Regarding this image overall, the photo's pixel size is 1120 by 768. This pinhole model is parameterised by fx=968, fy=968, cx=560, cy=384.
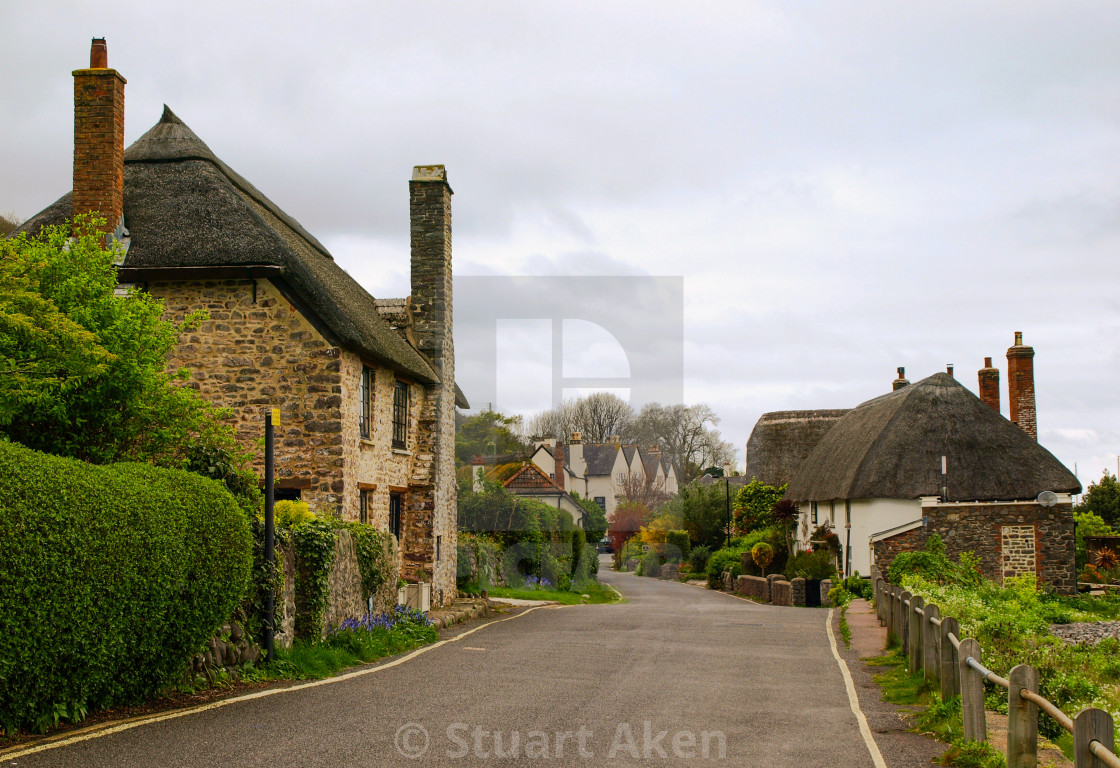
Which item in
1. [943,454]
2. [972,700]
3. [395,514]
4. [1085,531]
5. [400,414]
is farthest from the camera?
[1085,531]

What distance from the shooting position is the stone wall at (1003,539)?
29.1m

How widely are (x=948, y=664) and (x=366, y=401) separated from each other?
39.0 ft

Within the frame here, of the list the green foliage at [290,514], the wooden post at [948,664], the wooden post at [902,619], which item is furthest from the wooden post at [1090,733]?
the green foliage at [290,514]

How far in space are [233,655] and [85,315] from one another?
158 inches

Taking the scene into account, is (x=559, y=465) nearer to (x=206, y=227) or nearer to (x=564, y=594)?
(x=564, y=594)

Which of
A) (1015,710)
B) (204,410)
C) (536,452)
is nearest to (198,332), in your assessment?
(204,410)

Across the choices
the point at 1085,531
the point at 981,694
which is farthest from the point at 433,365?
the point at 1085,531

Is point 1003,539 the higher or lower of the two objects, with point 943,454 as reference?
lower

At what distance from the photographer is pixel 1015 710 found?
6457 millimetres

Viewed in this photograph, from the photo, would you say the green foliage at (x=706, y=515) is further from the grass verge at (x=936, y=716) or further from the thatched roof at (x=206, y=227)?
the grass verge at (x=936, y=716)

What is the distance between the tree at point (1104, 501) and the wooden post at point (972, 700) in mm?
36562

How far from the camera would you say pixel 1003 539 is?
29.3 m

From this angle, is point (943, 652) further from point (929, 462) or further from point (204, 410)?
point (929, 462)

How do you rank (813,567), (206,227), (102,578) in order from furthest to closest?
1. (813,567)
2. (206,227)
3. (102,578)
